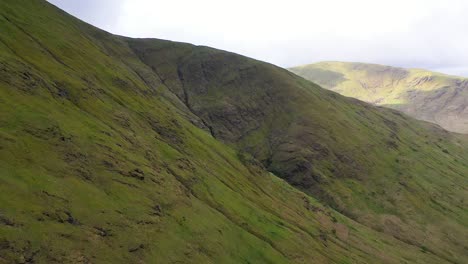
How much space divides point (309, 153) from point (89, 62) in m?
90.4

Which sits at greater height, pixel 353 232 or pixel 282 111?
pixel 282 111

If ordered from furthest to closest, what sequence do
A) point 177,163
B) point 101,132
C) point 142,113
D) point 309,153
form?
1. point 309,153
2. point 142,113
3. point 177,163
4. point 101,132

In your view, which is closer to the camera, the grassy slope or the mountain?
the mountain

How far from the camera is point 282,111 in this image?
621 ft

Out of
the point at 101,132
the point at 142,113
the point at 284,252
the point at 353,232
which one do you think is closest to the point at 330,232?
the point at 353,232

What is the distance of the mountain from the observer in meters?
49.5

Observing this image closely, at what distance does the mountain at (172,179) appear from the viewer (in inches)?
1948

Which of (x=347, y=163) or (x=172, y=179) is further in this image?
(x=347, y=163)

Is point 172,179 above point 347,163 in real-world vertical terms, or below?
above

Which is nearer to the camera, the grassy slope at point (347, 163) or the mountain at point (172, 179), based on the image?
the mountain at point (172, 179)

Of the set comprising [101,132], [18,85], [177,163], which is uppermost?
[18,85]

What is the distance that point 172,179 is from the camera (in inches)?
2936

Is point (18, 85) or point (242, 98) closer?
point (18, 85)

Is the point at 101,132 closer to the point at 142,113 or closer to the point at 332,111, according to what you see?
the point at 142,113
